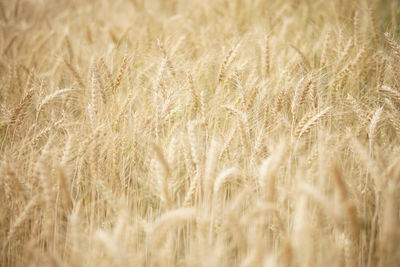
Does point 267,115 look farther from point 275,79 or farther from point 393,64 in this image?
point 393,64

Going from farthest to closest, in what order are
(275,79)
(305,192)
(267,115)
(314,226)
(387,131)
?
(275,79), (387,131), (267,115), (314,226), (305,192)

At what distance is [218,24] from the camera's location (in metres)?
3.16

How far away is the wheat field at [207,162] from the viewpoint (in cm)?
111

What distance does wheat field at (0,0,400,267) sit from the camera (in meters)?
1.11

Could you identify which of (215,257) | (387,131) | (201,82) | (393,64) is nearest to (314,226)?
(215,257)

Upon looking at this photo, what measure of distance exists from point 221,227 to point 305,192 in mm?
483

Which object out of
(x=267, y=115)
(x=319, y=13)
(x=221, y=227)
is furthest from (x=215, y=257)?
(x=319, y=13)

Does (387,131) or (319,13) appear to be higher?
(319,13)

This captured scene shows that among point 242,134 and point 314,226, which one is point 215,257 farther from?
point 242,134

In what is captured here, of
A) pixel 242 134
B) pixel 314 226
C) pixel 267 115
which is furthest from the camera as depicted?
pixel 267 115

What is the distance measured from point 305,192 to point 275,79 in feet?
4.59

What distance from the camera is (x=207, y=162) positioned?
1184 millimetres

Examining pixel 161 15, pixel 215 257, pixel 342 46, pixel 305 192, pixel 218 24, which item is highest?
pixel 161 15

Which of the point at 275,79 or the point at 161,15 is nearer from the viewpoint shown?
the point at 275,79
